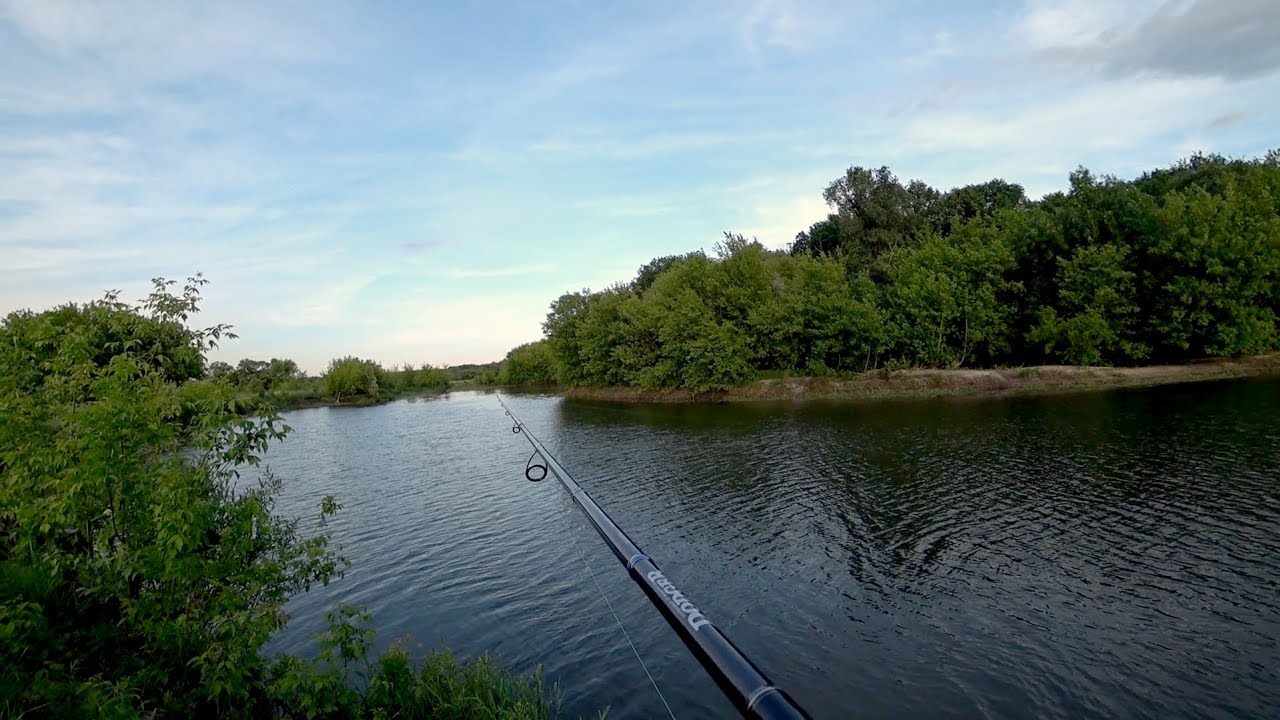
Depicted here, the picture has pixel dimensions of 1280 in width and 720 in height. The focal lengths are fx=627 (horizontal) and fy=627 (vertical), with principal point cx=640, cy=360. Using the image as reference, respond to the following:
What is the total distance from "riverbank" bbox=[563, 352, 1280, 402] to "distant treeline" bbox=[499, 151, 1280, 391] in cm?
165

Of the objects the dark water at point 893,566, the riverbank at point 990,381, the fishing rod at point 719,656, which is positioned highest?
the fishing rod at point 719,656

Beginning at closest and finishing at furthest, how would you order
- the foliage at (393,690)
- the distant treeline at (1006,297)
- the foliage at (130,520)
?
the foliage at (130,520)
the foliage at (393,690)
the distant treeline at (1006,297)

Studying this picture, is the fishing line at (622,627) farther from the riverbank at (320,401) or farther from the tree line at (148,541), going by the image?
the riverbank at (320,401)

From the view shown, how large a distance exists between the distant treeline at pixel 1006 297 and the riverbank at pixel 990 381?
5.43 ft

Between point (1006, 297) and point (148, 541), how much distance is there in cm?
7023

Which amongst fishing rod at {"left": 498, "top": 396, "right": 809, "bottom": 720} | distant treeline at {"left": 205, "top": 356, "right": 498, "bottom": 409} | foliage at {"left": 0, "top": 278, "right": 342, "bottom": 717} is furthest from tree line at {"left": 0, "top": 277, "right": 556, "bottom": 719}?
distant treeline at {"left": 205, "top": 356, "right": 498, "bottom": 409}

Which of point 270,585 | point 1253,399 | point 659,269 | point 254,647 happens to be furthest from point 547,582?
point 659,269

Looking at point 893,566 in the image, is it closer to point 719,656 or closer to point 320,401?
point 719,656

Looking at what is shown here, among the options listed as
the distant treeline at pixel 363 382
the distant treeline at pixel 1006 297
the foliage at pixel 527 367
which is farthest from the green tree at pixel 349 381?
the distant treeline at pixel 1006 297

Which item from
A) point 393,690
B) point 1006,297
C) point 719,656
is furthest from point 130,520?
point 1006,297

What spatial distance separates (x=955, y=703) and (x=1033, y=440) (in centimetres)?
2438

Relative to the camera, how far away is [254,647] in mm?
8070

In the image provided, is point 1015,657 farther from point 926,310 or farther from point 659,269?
point 659,269

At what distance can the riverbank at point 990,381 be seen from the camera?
2040 inches
